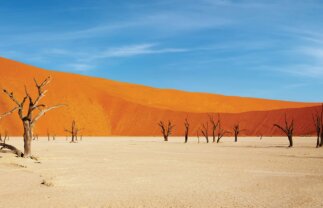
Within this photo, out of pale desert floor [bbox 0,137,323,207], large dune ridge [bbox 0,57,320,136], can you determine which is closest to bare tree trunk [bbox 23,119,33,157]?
pale desert floor [bbox 0,137,323,207]

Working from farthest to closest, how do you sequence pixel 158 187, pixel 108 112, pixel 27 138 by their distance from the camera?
pixel 108 112, pixel 27 138, pixel 158 187

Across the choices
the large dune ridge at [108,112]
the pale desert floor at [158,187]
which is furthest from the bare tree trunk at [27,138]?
the large dune ridge at [108,112]

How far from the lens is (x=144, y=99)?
118812mm

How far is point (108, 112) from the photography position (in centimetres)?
10106

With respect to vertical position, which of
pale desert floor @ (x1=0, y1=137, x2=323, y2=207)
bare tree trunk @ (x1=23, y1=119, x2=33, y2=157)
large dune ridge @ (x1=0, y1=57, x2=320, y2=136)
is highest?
large dune ridge @ (x1=0, y1=57, x2=320, y2=136)

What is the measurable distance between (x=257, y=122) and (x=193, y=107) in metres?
22.9

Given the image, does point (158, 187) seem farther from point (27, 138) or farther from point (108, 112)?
point (108, 112)

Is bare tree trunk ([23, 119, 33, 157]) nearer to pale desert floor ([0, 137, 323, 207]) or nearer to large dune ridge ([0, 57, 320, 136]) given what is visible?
pale desert floor ([0, 137, 323, 207])

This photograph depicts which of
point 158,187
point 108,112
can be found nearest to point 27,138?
point 158,187

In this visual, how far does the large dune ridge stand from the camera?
90250 mm

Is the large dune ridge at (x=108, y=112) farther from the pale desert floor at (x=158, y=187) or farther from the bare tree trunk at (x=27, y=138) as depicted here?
the pale desert floor at (x=158, y=187)

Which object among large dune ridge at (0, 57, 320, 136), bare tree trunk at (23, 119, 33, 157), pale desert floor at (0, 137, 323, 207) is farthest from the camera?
large dune ridge at (0, 57, 320, 136)

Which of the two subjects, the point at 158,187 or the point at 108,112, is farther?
the point at 108,112

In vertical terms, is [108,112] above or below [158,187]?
above
